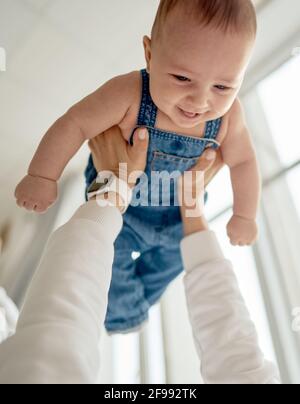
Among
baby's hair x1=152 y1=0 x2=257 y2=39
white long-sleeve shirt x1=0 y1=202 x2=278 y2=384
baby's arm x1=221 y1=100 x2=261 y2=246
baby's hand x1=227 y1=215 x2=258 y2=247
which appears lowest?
white long-sleeve shirt x1=0 y1=202 x2=278 y2=384

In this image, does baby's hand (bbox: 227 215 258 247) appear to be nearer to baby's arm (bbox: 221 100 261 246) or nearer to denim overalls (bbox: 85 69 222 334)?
baby's arm (bbox: 221 100 261 246)

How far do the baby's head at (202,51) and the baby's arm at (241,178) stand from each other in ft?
0.35

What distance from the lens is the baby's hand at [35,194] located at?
502 mm

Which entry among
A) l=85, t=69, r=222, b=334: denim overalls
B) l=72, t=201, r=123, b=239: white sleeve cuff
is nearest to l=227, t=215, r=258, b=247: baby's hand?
l=85, t=69, r=222, b=334: denim overalls

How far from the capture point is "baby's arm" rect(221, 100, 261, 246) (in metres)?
0.60

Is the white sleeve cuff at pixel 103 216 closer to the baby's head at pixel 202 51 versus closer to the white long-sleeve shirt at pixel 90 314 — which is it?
the white long-sleeve shirt at pixel 90 314

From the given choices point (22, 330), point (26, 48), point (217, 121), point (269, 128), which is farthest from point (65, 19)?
point (22, 330)

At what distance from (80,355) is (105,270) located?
0.35 feet

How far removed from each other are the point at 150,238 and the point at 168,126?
0.72 ft

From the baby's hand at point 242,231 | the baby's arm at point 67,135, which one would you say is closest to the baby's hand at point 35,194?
the baby's arm at point 67,135

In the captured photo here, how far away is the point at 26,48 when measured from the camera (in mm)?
796

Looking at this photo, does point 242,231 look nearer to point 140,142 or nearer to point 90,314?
point 140,142

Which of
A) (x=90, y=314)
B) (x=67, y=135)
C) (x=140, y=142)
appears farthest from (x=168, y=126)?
(x=90, y=314)
